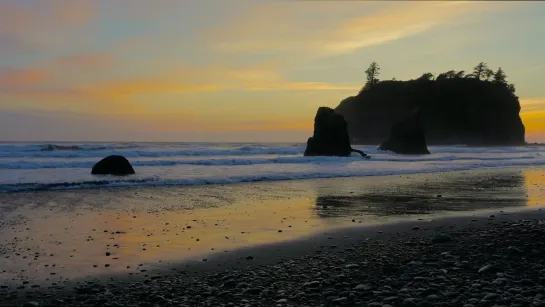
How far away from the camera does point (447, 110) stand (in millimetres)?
111812

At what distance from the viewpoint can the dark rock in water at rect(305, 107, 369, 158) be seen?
1800 inches

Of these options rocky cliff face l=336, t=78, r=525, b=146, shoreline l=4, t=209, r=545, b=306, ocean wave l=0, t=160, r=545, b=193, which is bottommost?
shoreline l=4, t=209, r=545, b=306

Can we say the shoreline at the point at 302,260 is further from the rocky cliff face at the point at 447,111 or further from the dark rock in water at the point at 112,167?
the rocky cliff face at the point at 447,111

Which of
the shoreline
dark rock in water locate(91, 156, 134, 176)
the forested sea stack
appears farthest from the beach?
the forested sea stack

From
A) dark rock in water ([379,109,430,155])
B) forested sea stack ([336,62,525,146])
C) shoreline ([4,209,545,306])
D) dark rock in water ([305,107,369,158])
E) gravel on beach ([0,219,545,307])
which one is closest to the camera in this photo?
gravel on beach ([0,219,545,307])

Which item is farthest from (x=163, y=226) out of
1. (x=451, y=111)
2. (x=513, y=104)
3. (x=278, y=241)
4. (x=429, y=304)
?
(x=513, y=104)

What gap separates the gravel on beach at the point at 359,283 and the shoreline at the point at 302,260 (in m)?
0.02

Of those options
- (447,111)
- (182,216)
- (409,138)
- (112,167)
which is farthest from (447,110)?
(182,216)

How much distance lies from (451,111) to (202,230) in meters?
114

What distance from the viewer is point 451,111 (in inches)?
4409

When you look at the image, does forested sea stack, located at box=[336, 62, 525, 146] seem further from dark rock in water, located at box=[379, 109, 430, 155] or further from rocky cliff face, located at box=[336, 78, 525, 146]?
dark rock in water, located at box=[379, 109, 430, 155]

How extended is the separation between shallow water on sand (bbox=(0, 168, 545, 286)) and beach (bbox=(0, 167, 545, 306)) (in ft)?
0.12

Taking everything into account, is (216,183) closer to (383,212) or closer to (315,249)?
(383,212)

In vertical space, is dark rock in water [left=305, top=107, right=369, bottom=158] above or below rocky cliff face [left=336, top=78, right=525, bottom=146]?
below
